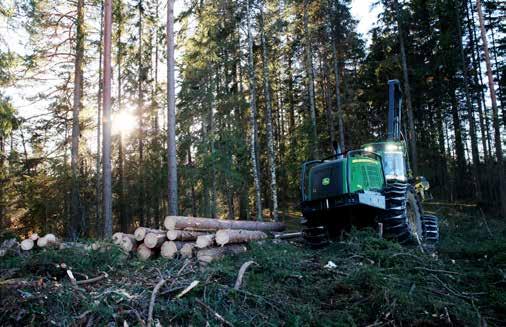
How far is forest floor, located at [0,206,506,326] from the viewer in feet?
16.1

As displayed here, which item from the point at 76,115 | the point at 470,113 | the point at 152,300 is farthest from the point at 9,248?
the point at 470,113

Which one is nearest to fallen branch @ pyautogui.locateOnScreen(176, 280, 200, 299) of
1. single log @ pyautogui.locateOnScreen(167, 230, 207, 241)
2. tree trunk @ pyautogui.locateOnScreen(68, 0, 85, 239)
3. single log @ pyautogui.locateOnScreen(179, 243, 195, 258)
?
single log @ pyautogui.locateOnScreen(179, 243, 195, 258)

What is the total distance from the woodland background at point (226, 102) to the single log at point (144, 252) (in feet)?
19.5

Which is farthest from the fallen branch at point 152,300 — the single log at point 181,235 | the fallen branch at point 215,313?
the single log at point 181,235

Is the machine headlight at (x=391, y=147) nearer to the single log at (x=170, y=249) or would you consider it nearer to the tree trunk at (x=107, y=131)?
the single log at (x=170, y=249)

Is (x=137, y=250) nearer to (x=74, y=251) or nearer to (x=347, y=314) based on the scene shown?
(x=74, y=251)

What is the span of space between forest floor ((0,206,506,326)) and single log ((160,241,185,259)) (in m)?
0.86

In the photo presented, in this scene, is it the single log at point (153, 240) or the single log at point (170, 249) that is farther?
the single log at point (153, 240)

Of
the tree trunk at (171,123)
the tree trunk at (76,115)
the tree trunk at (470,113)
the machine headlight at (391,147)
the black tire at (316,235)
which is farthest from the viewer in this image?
the tree trunk at (470,113)

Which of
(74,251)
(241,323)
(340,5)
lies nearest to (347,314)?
(241,323)

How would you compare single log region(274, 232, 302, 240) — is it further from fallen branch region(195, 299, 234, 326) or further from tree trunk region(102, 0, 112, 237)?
fallen branch region(195, 299, 234, 326)

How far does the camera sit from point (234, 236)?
9430 mm

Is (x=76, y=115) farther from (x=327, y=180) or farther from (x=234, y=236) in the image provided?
(x=327, y=180)

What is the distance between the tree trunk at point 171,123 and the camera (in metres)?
13.0
